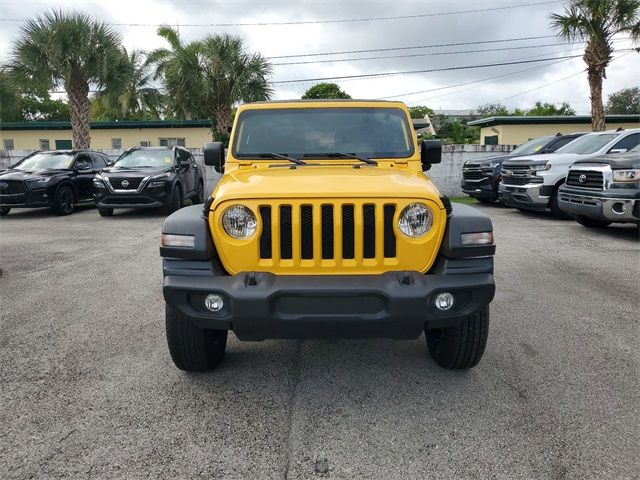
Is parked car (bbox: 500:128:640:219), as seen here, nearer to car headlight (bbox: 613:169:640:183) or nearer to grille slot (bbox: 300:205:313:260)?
car headlight (bbox: 613:169:640:183)

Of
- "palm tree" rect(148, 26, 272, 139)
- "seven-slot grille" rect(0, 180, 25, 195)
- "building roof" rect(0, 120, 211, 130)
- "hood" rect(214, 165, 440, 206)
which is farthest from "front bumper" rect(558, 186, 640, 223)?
"building roof" rect(0, 120, 211, 130)

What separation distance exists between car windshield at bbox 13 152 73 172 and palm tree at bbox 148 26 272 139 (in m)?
7.95

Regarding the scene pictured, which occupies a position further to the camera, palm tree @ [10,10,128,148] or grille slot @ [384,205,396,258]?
palm tree @ [10,10,128,148]

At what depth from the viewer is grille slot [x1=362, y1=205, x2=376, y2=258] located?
281 cm

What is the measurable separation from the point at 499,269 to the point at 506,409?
369 centimetres

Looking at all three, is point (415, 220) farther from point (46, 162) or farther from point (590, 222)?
point (46, 162)

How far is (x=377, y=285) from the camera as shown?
267 centimetres

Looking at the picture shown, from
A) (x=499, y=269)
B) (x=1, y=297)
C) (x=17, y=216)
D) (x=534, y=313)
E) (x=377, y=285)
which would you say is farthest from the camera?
(x=17, y=216)

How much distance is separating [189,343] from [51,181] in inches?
401

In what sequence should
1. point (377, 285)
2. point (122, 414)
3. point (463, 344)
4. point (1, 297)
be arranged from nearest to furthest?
point (377, 285) → point (122, 414) → point (463, 344) → point (1, 297)

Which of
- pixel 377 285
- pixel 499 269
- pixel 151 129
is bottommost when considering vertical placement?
pixel 499 269

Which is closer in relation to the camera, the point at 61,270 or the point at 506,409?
the point at 506,409

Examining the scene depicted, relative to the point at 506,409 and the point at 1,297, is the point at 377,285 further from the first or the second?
the point at 1,297

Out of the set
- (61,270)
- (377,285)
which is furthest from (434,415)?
(61,270)
